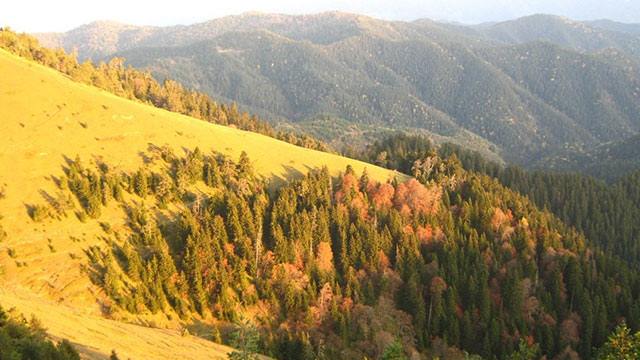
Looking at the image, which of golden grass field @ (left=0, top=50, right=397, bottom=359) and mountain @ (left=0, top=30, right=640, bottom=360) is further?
mountain @ (left=0, top=30, right=640, bottom=360)

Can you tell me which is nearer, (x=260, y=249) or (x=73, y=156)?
(x=260, y=249)

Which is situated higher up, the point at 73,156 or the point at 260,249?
the point at 73,156

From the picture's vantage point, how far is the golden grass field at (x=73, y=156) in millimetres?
70900

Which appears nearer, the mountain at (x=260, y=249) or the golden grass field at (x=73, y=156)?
the golden grass field at (x=73, y=156)

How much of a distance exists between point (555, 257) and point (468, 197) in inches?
1465

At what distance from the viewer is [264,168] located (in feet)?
541

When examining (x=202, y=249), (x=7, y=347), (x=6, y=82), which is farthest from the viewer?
(x=6, y=82)

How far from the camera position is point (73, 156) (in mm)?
133750

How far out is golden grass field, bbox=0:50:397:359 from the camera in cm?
7090

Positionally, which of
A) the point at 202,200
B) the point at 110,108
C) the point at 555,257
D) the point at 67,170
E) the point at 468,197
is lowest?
the point at 555,257

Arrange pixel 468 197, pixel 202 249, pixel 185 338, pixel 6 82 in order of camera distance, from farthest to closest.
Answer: pixel 468 197 → pixel 6 82 → pixel 202 249 → pixel 185 338

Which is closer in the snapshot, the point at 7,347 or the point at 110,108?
the point at 7,347

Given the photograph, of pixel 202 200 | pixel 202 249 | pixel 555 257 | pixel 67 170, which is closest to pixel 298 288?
pixel 202 249

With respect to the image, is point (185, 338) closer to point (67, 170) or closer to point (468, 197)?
point (67, 170)
